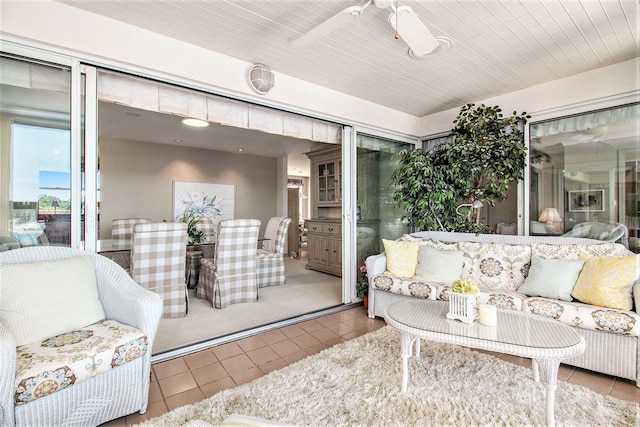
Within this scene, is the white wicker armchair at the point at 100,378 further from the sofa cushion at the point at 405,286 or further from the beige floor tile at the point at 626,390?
the beige floor tile at the point at 626,390

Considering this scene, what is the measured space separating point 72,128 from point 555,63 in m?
4.03

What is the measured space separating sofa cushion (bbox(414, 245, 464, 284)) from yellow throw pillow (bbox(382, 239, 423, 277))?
7 cm

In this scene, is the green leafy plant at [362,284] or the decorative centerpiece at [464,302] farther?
the green leafy plant at [362,284]

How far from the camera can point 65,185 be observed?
208 cm

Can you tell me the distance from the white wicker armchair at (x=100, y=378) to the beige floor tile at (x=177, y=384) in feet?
0.72

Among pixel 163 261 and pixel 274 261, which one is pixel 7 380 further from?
pixel 274 261

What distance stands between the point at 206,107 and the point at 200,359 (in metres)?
2.14

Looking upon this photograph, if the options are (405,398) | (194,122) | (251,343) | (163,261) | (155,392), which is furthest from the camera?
(194,122)

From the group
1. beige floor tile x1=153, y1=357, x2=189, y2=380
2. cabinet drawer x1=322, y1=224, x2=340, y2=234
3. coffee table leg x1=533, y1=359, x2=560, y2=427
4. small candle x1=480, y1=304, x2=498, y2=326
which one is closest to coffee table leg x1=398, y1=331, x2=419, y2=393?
small candle x1=480, y1=304, x2=498, y2=326

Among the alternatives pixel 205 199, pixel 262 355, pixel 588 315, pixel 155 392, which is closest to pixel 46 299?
pixel 155 392

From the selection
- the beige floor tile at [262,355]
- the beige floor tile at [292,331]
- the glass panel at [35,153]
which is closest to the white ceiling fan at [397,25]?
the glass panel at [35,153]

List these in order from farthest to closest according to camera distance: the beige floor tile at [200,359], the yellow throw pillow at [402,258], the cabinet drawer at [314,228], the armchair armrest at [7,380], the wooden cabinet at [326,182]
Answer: the cabinet drawer at [314,228], the wooden cabinet at [326,182], the yellow throw pillow at [402,258], the beige floor tile at [200,359], the armchair armrest at [7,380]

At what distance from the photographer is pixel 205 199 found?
641 centimetres

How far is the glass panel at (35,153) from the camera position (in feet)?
6.40
